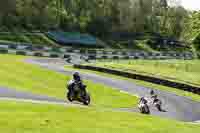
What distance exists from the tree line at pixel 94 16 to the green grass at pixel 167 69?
39699 mm

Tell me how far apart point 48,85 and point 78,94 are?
9124 millimetres

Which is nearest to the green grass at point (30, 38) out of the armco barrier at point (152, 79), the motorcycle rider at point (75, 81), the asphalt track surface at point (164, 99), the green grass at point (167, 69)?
the green grass at point (167, 69)

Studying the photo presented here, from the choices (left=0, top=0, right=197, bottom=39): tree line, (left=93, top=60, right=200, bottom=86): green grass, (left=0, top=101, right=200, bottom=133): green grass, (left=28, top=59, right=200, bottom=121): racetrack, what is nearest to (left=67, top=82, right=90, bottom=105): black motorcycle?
(left=0, top=101, right=200, bottom=133): green grass

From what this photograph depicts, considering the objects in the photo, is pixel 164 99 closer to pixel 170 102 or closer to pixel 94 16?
pixel 170 102

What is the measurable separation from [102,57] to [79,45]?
2159cm

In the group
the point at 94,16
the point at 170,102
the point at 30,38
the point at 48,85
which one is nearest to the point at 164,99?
the point at 170,102

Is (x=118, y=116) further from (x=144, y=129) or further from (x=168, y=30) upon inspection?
(x=168, y=30)

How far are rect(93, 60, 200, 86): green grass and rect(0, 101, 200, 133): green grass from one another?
30910 millimetres

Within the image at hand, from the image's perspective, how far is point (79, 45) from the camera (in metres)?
91.8

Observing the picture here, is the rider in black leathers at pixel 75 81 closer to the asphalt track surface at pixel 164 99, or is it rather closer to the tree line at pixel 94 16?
the asphalt track surface at pixel 164 99

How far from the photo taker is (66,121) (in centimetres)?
1552

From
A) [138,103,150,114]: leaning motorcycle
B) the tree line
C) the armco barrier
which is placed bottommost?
the armco barrier

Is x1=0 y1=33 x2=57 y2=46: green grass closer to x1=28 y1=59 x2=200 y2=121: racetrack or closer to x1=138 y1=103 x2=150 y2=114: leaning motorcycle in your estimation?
x1=28 y1=59 x2=200 y2=121: racetrack

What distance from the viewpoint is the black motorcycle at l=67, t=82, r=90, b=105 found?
23688 millimetres
